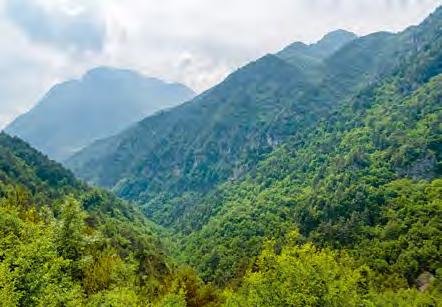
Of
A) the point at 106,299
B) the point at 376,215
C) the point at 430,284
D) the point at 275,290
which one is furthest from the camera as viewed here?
the point at 376,215

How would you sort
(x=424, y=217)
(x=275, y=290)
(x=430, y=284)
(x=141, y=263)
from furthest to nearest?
(x=424, y=217)
(x=141, y=263)
(x=430, y=284)
(x=275, y=290)

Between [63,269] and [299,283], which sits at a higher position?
[63,269]

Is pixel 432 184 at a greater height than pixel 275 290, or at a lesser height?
lesser

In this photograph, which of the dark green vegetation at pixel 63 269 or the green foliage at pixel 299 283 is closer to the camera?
the dark green vegetation at pixel 63 269

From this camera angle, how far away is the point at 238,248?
199875 millimetres

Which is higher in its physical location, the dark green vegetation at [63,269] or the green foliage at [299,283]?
the dark green vegetation at [63,269]

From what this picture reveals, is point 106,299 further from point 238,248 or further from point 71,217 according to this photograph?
point 238,248

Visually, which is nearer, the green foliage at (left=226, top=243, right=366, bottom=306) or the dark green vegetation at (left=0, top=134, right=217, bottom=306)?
the dark green vegetation at (left=0, top=134, right=217, bottom=306)

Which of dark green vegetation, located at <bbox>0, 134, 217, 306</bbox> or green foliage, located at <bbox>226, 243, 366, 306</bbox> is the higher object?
dark green vegetation, located at <bbox>0, 134, 217, 306</bbox>

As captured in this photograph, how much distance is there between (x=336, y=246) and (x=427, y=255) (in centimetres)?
3261

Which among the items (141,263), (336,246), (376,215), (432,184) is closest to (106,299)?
(141,263)

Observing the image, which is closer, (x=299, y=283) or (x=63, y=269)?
(x=299, y=283)

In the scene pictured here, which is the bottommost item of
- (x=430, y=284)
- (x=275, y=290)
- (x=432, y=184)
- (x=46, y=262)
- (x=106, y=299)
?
(x=430, y=284)

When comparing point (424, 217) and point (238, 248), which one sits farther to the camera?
point (238, 248)
